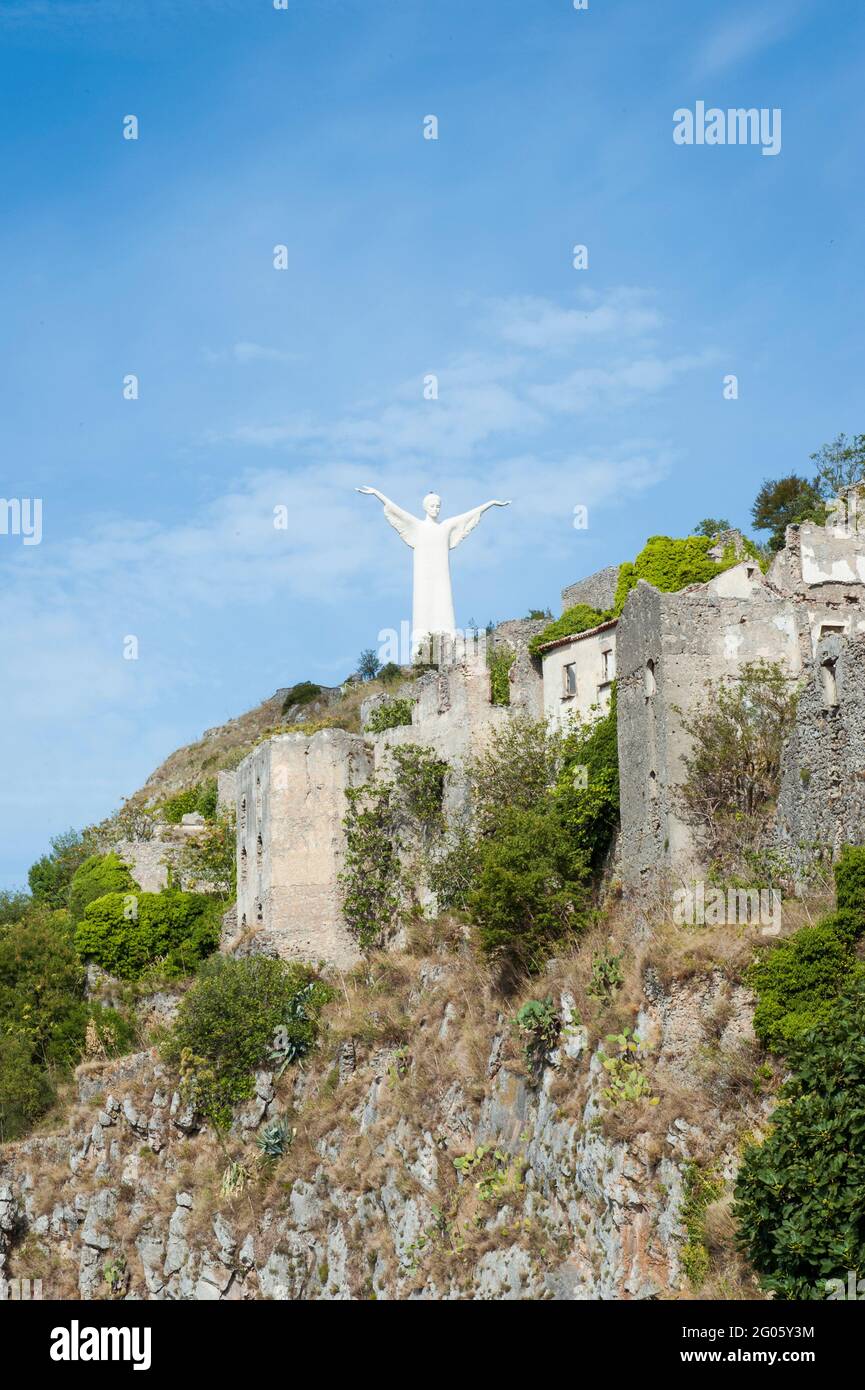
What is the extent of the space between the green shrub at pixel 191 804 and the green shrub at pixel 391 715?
19153mm

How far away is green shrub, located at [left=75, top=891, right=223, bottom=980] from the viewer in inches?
2014

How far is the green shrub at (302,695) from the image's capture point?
3290 inches

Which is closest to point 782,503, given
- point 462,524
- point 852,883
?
point 462,524

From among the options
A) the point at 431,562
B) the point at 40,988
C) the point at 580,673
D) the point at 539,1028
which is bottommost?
the point at 539,1028

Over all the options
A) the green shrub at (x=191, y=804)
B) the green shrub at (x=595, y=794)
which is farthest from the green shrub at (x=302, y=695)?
the green shrub at (x=595, y=794)

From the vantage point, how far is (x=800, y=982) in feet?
88.0

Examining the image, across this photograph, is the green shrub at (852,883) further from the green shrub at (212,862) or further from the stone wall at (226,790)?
the stone wall at (226,790)

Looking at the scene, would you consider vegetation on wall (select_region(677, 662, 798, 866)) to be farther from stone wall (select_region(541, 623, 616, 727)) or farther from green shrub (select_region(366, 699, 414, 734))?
green shrub (select_region(366, 699, 414, 734))

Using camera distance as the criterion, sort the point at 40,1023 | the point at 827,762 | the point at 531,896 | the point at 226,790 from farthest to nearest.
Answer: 1. the point at 226,790
2. the point at 40,1023
3. the point at 531,896
4. the point at 827,762

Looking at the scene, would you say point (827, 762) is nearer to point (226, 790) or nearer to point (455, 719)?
point (455, 719)

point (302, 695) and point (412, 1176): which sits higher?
point (302, 695)

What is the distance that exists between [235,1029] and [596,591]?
1661cm
